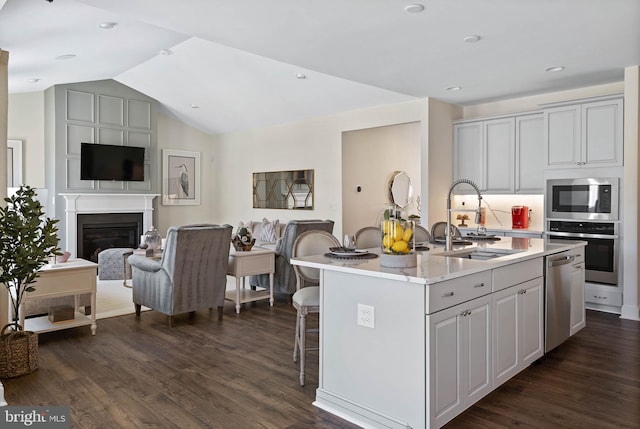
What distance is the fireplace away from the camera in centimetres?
850

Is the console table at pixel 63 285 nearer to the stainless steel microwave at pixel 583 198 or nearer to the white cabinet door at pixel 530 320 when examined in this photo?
the white cabinet door at pixel 530 320

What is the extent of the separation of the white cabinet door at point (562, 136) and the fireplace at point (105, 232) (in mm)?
7314

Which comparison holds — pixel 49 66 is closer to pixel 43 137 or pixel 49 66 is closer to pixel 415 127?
pixel 43 137

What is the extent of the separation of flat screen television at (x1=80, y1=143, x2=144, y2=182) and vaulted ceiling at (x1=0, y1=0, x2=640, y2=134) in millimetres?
1304

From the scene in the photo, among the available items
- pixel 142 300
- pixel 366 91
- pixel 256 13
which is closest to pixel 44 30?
pixel 256 13

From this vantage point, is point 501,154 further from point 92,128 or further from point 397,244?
point 92,128

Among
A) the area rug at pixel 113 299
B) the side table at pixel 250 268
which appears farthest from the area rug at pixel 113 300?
the side table at pixel 250 268

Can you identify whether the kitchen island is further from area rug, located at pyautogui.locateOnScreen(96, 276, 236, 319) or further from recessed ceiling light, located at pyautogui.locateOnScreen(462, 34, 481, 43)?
area rug, located at pyautogui.locateOnScreen(96, 276, 236, 319)

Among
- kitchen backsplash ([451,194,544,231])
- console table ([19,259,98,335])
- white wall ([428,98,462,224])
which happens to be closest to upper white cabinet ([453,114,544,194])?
white wall ([428,98,462,224])

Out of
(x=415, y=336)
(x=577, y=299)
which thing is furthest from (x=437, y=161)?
(x=415, y=336)

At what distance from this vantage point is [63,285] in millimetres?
4188

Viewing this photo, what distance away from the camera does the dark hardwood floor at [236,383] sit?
271cm

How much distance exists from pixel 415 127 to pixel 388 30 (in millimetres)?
5336

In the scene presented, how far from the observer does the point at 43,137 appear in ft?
27.2
